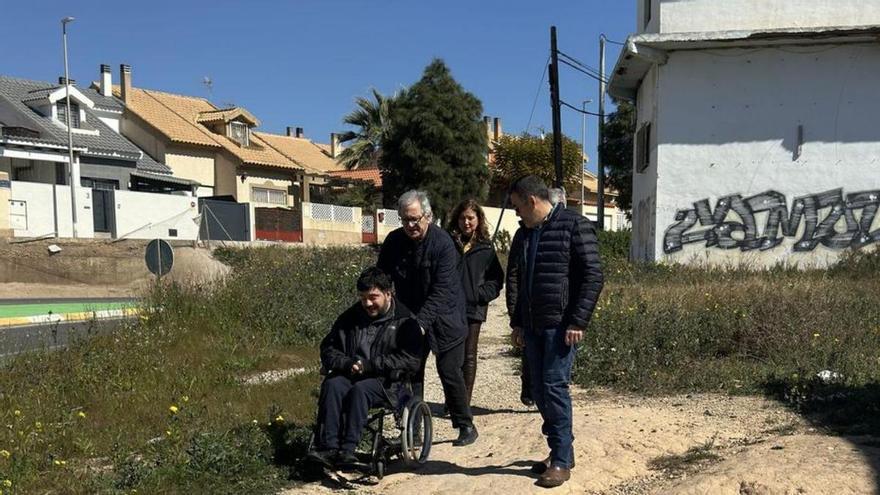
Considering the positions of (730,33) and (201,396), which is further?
(730,33)

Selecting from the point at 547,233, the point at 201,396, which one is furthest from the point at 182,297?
the point at 547,233

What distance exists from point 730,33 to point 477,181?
20326 millimetres

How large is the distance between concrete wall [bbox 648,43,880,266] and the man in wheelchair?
1182cm

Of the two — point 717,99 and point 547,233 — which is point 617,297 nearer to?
point 547,233

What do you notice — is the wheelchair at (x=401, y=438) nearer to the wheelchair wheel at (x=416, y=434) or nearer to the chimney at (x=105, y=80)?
the wheelchair wheel at (x=416, y=434)

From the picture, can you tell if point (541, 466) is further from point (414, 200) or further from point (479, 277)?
point (414, 200)

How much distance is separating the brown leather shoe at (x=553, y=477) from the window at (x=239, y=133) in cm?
3919

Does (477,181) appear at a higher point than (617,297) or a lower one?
higher

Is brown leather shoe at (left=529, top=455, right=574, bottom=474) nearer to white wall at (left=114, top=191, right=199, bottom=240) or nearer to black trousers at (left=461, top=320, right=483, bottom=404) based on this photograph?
black trousers at (left=461, top=320, right=483, bottom=404)

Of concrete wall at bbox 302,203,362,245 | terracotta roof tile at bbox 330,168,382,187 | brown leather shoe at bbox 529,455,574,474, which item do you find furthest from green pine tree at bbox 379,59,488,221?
brown leather shoe at bbox 529,455,574,474

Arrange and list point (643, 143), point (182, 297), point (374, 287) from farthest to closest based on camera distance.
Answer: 1. point (643, 143)
2. point (182, 297)
3. point (374, 287)

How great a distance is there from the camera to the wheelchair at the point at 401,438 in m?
4.61

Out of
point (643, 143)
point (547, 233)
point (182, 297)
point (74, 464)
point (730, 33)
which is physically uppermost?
point (730, 33)

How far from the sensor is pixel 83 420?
584 cm
